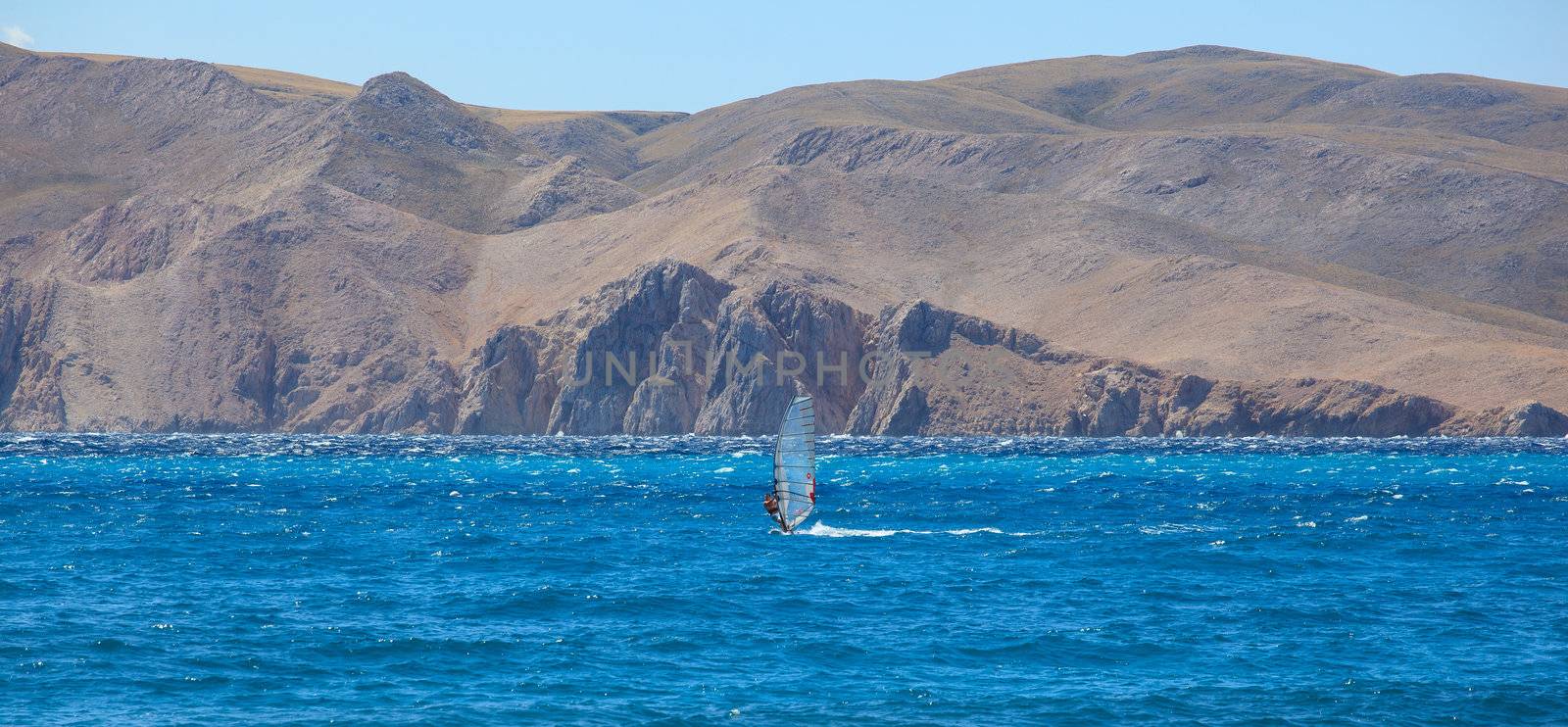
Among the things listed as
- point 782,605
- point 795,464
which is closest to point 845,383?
point 795,464

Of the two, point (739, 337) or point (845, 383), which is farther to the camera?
point (845, 383)

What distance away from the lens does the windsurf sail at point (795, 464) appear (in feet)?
162

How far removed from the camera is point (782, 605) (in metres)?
39.8

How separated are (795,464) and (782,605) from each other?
13.0 metres

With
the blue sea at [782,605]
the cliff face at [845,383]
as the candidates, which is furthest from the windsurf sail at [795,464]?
the cliff face at [845,383]

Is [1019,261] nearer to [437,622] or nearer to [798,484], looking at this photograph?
[798,484]

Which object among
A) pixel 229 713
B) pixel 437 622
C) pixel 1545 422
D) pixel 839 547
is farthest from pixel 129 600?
pixel 1545 422

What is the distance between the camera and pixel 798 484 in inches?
2149

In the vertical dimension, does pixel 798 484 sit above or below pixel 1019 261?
below

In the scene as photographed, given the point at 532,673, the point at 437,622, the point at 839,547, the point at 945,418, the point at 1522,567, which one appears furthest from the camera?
the point at 945,418

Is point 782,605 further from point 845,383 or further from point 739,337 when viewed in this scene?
point 845,383

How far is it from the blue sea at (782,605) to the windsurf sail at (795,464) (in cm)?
151

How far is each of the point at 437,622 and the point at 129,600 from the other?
7846 millimetres

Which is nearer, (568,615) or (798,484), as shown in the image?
(568,615)
